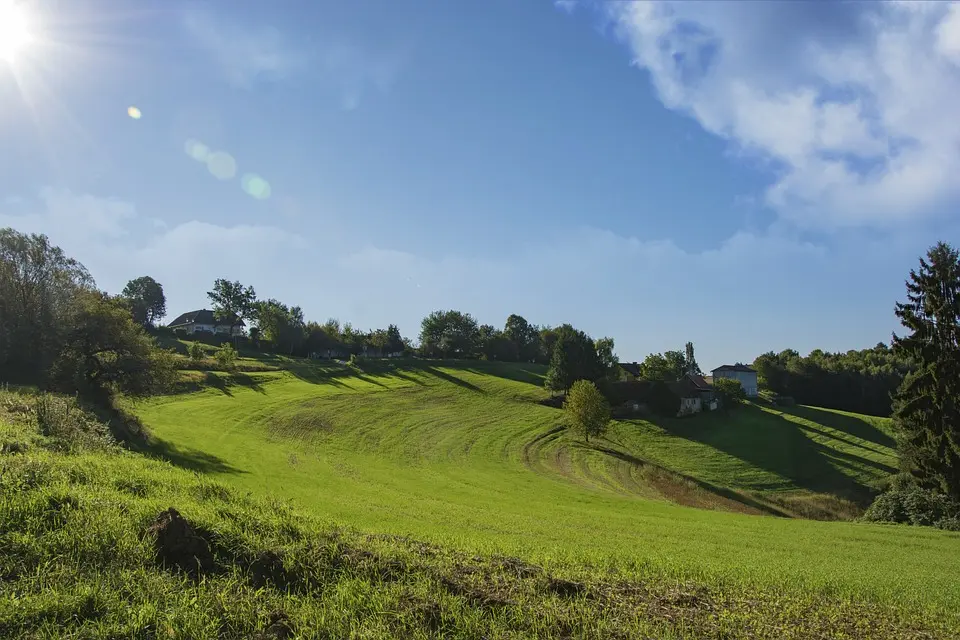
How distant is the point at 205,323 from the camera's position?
139m

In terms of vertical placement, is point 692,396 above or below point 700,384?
below

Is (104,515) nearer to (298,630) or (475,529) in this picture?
(298,630)

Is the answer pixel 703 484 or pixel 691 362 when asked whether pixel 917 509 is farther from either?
pixel 691 362

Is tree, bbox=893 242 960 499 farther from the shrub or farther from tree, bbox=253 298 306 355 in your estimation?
tree, bbox=253 298 306 355

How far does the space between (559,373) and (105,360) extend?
193 feet

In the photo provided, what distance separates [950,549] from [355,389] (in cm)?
6587

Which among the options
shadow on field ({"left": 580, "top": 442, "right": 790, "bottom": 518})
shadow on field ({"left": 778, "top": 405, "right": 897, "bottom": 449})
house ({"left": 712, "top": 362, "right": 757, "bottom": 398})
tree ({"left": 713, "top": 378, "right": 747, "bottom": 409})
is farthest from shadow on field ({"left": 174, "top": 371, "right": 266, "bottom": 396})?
house ({"left": 712, "top": 362, "right": 757, "bottom": 398})

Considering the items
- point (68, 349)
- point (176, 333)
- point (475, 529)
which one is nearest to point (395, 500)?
point (475, 529)

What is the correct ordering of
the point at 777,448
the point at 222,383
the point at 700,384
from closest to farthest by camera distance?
the point at 777,448, the point at 222,383, the point at 700,384

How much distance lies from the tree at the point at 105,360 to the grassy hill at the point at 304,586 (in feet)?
99.4

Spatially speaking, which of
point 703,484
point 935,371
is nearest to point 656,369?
point 703,484

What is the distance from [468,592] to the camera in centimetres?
705

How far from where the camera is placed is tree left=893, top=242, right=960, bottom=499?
1147 inches

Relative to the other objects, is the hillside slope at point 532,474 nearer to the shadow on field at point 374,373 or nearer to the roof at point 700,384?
the shadow on field at point 374,373
